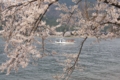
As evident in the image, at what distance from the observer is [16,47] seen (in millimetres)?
4004

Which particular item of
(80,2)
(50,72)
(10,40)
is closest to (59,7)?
(80,2)

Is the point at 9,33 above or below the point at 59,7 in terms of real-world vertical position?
below

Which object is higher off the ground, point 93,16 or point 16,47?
point 93,16

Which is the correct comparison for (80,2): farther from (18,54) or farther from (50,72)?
(50,72)

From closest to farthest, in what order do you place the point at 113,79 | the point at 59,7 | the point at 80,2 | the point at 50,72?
1. the point at 80,2
2. the point at 59,7
3. the point at 113,79
4. the point at 50,72

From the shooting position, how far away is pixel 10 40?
12.8 feet

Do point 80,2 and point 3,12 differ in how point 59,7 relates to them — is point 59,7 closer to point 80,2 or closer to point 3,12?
point 80,2

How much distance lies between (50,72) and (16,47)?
71.9ft

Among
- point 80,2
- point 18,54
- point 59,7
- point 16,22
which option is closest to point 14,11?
point 16,22

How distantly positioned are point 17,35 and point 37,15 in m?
0.53

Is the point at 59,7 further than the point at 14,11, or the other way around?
the point at 59,7

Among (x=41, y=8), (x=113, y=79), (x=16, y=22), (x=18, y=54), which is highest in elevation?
(x=41, y=8)

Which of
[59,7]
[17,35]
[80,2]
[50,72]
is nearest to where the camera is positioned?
[17,35]

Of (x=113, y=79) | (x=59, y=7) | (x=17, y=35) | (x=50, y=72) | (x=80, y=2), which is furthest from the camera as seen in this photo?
(x=50, y=72)
